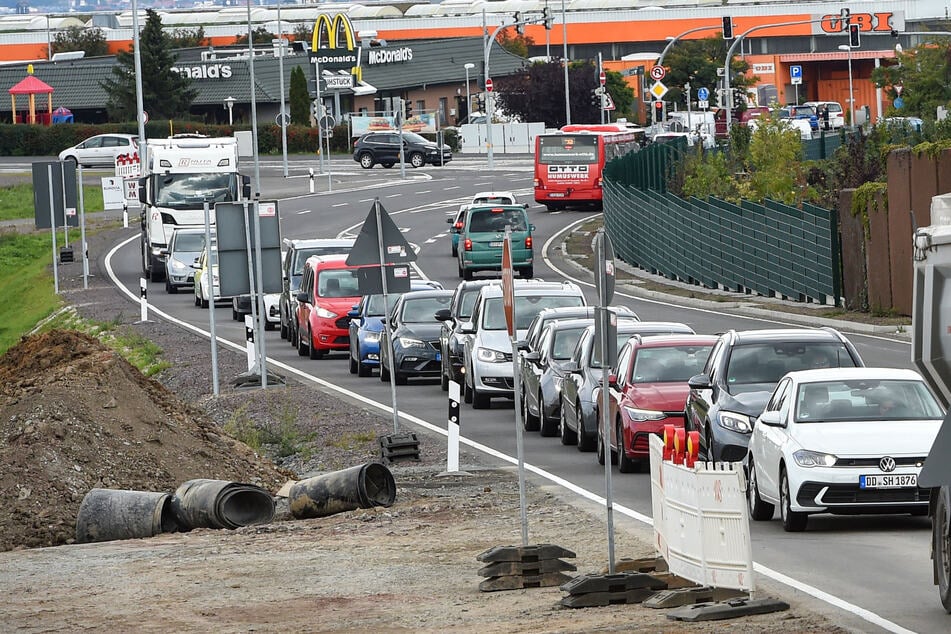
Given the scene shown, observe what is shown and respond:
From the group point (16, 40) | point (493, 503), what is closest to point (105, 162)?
point (16, 40)

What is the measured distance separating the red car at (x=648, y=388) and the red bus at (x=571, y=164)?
48.8 metres

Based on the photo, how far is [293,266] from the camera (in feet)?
133

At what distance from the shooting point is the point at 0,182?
91.2 meters

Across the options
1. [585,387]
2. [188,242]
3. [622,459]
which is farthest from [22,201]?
[622,459]

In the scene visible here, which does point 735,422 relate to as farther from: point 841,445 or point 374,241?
point 374,241

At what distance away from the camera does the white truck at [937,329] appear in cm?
1057

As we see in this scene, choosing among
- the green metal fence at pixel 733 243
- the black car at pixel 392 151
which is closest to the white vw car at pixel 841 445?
the green metal fence at pixel 733 243

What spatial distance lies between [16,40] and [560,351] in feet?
455

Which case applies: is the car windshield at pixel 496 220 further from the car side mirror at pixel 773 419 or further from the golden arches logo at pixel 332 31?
the golden arches logo at pixel 332 31

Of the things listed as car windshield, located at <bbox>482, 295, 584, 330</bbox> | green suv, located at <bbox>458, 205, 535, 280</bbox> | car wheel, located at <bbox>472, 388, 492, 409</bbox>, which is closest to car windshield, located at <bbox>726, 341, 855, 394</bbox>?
car wheel, located at <bbox>472, 388, 492, 409</bbox>

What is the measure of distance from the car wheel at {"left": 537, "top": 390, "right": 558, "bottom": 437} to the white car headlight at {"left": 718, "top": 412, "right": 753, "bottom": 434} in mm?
6593

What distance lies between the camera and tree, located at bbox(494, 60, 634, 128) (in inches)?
4393

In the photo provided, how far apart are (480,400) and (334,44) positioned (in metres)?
91.5

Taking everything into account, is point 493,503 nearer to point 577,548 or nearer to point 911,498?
point 577,548
